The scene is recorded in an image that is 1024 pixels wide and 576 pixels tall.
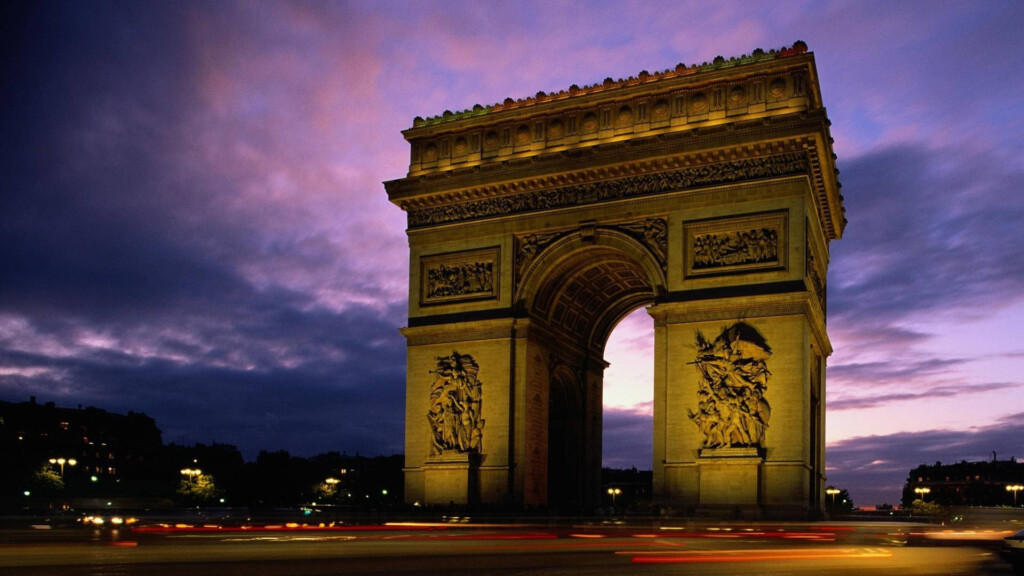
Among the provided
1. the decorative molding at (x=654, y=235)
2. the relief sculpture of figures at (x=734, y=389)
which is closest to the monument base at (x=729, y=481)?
the relief sculpture of figures at (x=734, y=389)

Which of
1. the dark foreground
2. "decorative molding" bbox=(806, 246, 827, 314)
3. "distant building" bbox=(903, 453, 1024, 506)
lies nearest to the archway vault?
"decorative molding" bbox=(806, 246, 827, 314)

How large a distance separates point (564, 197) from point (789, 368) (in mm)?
8988

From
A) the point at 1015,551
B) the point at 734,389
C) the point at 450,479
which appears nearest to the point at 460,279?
the point at 450,479

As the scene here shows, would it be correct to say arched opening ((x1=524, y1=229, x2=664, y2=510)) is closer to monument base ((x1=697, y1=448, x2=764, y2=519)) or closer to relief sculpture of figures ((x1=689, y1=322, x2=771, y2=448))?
relief sculpture of figures ((x1=689, y1=322, x2=771, y2=448))

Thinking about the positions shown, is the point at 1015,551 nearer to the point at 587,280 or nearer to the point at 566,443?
the point at 587,280

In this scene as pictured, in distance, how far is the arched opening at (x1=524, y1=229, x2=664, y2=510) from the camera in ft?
109

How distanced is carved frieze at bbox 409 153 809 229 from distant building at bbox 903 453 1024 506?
83054mm

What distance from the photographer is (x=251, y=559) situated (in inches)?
565

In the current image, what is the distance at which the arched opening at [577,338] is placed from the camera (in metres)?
33.3

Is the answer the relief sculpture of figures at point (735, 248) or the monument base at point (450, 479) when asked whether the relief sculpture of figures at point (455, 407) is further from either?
the relief sculpture of figures at point (735, 248)

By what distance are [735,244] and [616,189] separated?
14.0 feet

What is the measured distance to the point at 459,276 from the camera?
34.2 m

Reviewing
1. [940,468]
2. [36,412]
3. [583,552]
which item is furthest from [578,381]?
[940,468]

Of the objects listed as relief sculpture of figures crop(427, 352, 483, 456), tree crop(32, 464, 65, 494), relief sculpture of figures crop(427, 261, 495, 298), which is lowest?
tree crop(32, 464, 65, 494)
